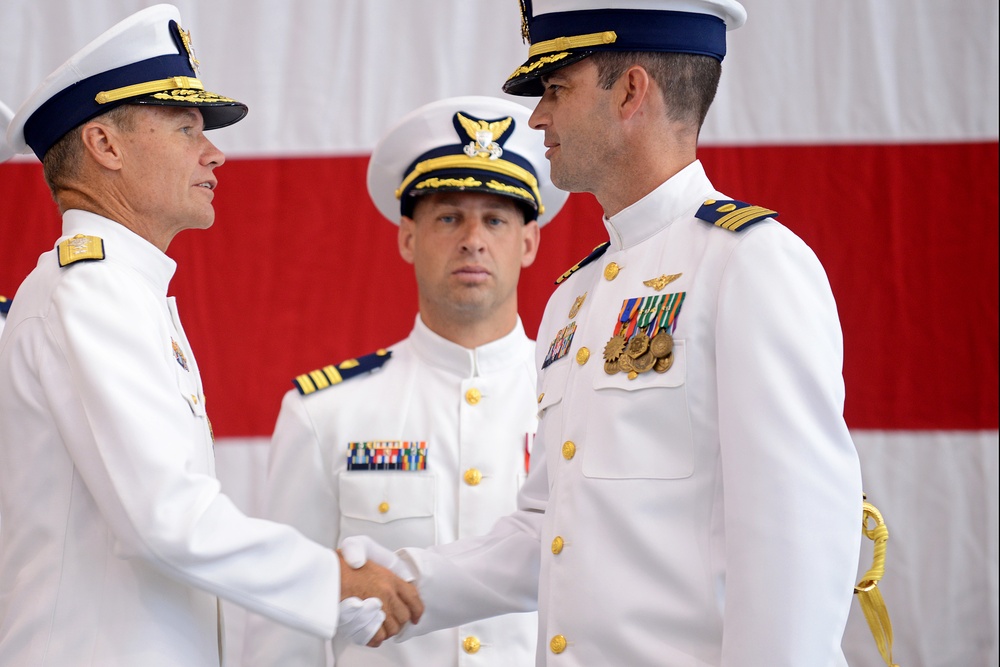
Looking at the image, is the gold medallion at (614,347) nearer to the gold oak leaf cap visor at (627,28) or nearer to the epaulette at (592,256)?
the epaulette at (592,256)

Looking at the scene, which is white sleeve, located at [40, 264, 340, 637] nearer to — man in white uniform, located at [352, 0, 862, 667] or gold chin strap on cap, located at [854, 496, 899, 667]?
man in white uniform, located at [352, 0, 862, 667]

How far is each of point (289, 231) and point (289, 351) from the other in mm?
327

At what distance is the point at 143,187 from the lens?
5.40 feet

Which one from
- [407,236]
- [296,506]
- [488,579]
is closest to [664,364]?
[488,579]

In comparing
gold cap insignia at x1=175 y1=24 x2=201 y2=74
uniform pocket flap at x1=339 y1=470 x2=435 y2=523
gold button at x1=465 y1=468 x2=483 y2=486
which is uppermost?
gold cap insignia at x1=175 y1=24 x2=201 y2=74

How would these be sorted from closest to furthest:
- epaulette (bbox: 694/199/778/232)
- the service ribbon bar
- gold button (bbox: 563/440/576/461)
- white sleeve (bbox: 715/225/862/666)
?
white sleeve (bbox: 715/225/862/666) → epaulette (bbox: 694/199/778/232) → gold button (bbox: 563/440/576/461) → the service ribbon bar

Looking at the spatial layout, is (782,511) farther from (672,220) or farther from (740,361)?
(672,220)

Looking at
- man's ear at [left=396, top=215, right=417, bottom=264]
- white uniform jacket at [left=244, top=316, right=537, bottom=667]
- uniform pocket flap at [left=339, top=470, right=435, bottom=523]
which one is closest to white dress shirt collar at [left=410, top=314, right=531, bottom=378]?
white uniform jacket at [left=244, top=316, right=537, bottom=667]

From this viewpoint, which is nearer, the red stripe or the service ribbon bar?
the service ribbon bar

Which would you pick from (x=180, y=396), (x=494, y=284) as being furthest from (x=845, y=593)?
(x=494, y=284)

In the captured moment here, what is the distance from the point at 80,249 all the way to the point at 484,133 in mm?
988

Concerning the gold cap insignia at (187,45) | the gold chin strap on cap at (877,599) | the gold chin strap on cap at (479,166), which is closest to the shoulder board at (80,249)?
the gold cap insignia at (187,45)

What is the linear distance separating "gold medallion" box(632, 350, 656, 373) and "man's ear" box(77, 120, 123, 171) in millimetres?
863

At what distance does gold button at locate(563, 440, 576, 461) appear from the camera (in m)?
1.46
